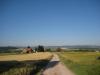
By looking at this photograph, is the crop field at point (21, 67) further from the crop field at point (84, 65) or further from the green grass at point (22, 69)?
the crop field at point (84, 65)

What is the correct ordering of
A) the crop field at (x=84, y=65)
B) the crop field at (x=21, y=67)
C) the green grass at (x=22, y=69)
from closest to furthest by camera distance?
the green grass at (x=22, y=69) → the crop field at (x=21, y=67) → the crop field at (x=84, y=65)

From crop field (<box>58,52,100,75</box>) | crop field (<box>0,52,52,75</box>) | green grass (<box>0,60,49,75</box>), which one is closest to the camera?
green grass (<box>0,60,49,75</box>)

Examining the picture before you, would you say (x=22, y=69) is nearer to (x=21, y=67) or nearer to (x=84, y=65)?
(x=21, y=67)

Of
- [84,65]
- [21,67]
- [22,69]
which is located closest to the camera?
[22,69]

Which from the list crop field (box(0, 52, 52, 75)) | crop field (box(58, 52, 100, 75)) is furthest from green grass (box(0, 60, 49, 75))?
crop field (box(58, 52, 100, 75))

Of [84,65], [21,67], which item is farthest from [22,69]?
[84,65]

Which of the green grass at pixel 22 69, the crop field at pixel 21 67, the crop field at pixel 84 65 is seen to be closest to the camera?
the green grass at pixel 22 69

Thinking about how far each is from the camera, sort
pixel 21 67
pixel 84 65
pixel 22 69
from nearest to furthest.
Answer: pixel 22 69 < pixel 21 67 < pixel 84 65

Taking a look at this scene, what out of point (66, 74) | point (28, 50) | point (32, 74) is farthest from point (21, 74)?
point (28, 50)

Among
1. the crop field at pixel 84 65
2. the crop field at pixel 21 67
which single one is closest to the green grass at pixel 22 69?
the crop field at pixel 21 67

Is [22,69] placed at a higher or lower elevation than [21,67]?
lower

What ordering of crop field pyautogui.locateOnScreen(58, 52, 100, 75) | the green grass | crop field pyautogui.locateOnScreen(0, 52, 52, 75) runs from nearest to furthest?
the green grass < crop field pyautogui.locateOnScreen(0, 52, 52, 75) < crop field pyautogui.locateOnScreen(58, 52, 100, 75)

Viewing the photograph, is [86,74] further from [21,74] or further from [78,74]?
[21,74]

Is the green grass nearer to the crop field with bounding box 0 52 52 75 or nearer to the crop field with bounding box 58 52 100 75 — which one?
the crop field with bounding box 0 52 52 75
